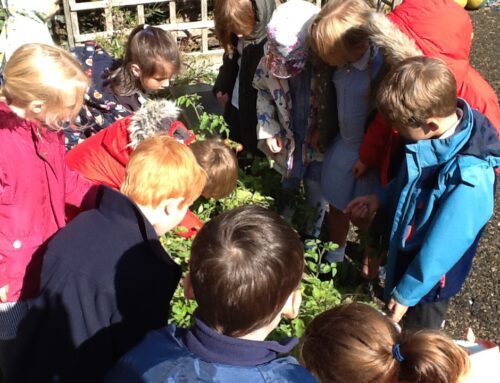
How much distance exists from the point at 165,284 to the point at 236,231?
0.51 meters

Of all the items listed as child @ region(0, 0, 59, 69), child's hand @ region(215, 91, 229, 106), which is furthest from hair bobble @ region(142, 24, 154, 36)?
child's hand @ region(215, 91, 229, 106)

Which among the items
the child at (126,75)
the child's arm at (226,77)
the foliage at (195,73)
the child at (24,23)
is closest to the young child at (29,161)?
the child at (126,75)

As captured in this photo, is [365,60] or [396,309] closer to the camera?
[396,309]

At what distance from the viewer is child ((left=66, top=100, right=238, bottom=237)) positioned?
2818 millimetres

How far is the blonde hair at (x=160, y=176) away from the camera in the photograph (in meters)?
2.03

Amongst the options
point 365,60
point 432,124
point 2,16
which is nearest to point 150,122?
point 365,60

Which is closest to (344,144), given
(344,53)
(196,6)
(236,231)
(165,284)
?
(344,53)

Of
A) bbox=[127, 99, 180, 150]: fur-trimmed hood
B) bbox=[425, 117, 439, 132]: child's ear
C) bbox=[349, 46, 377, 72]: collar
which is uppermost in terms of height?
bbox=[349, 46, 377, 72]: collar

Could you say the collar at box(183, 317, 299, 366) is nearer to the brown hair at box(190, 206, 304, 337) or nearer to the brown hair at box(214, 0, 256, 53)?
the brown hair at box(190, 206, 304, 337)

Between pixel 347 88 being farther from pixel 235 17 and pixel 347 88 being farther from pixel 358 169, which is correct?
pixel 235 17

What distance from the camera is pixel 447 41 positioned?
2.67m

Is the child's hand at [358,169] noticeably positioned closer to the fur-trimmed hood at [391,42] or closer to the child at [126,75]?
the fur-trimmed hood at [391,42]

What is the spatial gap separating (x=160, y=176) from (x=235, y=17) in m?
1.61

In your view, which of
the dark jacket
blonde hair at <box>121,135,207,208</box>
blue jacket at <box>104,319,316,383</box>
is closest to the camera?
blue jacket at <box>104,319,316,383</box>
